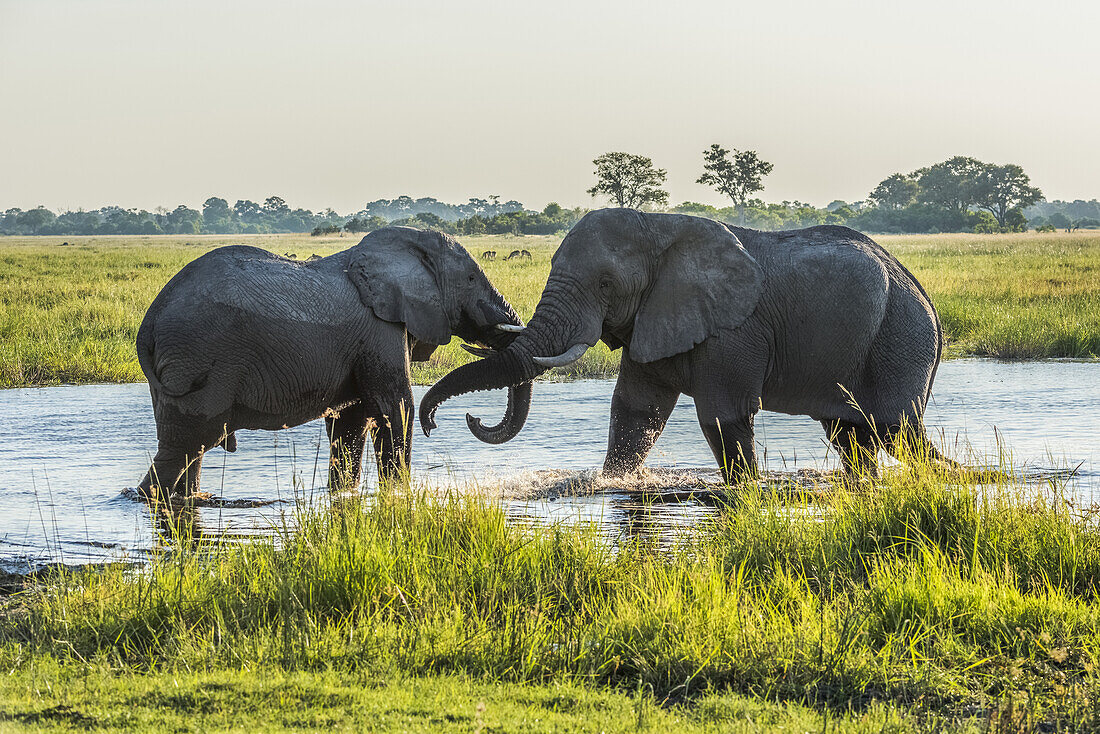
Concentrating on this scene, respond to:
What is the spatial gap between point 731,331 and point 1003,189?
102m

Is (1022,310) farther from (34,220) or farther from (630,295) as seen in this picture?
(34,220)

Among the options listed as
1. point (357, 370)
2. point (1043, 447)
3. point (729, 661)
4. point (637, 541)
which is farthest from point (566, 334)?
point (1043, 447)

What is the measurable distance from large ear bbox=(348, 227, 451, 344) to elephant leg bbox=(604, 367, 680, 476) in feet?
4.20

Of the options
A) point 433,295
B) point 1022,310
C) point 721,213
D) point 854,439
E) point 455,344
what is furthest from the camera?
point 721,213

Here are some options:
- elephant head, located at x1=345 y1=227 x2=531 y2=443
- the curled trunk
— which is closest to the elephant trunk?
the curled trunk

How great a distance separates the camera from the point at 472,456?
1036cm

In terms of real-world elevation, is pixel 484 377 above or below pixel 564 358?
below

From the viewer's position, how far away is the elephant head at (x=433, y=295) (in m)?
8.59

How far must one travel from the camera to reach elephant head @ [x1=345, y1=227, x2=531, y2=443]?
8.59 m

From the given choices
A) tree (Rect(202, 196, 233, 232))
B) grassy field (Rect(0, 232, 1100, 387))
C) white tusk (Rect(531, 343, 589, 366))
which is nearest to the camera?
white tusk (Rect(531, 343, 589, 366))

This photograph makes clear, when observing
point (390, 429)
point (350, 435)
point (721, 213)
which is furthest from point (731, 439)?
point (721, 213)

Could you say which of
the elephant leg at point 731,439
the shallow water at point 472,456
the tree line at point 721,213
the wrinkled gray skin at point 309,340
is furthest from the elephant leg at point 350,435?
the tree line at point 721,213

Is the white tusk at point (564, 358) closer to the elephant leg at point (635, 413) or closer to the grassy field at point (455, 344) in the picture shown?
the elephant leg at point (635, 413)

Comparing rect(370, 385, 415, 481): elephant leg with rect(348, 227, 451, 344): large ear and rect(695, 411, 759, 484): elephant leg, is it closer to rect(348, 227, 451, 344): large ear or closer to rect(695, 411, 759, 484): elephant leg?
rect(348, 227, 451, 344): large ear
